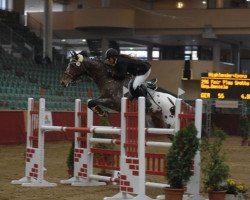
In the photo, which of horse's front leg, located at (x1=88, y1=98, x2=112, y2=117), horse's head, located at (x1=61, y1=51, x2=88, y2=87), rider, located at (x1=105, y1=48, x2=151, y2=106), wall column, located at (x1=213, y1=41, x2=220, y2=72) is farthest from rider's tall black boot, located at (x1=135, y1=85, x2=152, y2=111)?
wall column, located at (x1=213, y1=41, x2=220, y2=72)

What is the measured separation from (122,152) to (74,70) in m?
2.93

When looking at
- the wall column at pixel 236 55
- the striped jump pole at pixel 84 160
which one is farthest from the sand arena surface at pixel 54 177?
the wall column at pixel 236 55

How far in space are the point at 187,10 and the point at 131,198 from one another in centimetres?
3213

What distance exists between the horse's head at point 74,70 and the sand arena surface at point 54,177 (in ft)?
6.75

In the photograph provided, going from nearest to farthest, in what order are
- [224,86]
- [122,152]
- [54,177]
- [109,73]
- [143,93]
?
[122,152], [143,93], [109,73], [54,177], [224,86]

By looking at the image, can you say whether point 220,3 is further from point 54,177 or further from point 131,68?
point 131,68

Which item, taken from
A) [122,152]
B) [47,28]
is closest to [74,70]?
[122,152]

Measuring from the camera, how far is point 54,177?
613 inches

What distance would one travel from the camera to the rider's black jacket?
1311 cm

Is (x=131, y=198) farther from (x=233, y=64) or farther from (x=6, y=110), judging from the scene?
(x=233, y=64)

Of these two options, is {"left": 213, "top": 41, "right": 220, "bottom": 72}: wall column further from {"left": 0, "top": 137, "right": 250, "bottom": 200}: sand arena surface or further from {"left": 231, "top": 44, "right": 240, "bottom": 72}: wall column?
{"left": 0, "top": 137, "right": 250, "bottom": 200}: sand arena surface

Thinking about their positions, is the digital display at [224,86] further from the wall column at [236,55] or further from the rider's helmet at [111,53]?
the rider's helmet at [111,53]

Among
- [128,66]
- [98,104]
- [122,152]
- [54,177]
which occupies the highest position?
[128,66]

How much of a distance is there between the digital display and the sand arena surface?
32.4 feet
